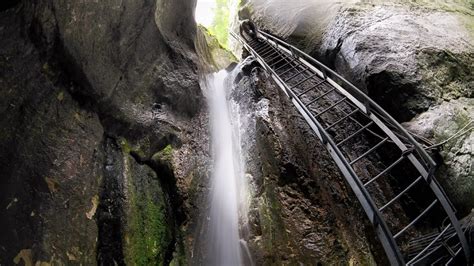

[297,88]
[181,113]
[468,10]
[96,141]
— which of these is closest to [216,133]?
[181,113]

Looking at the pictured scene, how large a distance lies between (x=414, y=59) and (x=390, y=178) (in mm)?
2190

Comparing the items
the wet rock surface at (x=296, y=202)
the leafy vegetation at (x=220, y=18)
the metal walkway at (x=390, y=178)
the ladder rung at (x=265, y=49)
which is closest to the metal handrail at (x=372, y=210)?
the metal walkway at (x=390, y=178)

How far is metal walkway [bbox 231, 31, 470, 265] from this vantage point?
13.7 ft

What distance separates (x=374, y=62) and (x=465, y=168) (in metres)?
2.51

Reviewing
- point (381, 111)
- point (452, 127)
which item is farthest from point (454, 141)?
point (381, 111)

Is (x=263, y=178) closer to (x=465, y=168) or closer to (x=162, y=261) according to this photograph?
(x=162, y=261)

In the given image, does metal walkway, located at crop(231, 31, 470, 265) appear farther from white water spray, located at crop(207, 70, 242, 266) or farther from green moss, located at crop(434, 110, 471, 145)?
white water spray, located at crop(207, 70, 242, 266)

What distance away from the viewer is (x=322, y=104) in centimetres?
727

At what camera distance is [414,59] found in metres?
6.38

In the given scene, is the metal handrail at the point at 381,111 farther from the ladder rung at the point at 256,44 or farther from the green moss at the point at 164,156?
the green moss at the point at 164,156

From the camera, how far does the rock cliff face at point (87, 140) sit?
3.48 m

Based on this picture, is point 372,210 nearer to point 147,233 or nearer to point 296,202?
point 296,202

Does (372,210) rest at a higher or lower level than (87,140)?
lower

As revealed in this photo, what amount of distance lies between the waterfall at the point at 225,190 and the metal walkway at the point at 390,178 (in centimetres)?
138
